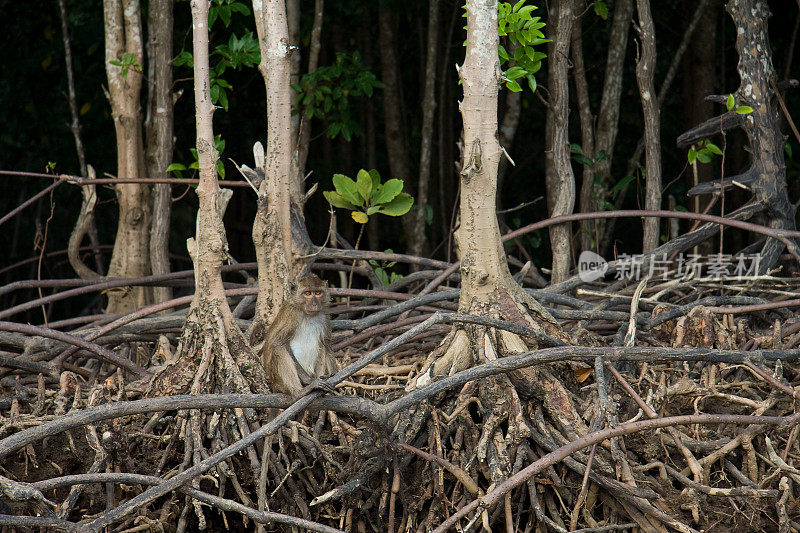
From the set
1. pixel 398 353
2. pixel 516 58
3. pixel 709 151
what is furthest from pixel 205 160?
pixel 709 151

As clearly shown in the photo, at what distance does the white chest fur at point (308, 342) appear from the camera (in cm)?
416

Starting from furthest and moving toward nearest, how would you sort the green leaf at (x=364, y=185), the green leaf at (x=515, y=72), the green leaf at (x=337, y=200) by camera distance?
the green leaf at (x=337, y=200)
the green leaf at (x=364, y=185)
the green leaf at (x=515, y=72)

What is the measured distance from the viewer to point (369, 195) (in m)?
5.09

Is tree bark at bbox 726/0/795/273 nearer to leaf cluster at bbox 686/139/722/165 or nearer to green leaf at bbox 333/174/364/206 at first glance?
leaf cluster at bbox 686/139/722/165

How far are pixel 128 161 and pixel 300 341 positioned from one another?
8.44 ft

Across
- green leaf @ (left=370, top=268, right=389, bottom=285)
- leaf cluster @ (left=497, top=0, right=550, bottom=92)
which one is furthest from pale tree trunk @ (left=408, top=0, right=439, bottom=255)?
leaf cluster @ (left=497, top=0, right=550, bottom=92)

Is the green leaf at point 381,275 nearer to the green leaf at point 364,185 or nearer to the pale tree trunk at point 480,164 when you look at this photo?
the green leaf at point 364,185

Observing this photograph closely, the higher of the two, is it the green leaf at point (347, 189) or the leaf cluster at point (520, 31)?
the leaf cluster at point (520, 31)

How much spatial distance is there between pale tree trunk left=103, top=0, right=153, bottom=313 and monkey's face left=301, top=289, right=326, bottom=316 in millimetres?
2076

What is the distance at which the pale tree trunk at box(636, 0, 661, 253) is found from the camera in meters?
5.66

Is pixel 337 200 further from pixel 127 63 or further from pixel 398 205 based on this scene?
pixel 127 63

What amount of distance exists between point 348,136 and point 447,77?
246 centimetres

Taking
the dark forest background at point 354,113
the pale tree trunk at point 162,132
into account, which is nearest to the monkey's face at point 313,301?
the pale tree trunk at point 162,132

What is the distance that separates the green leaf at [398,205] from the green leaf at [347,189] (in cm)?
17
